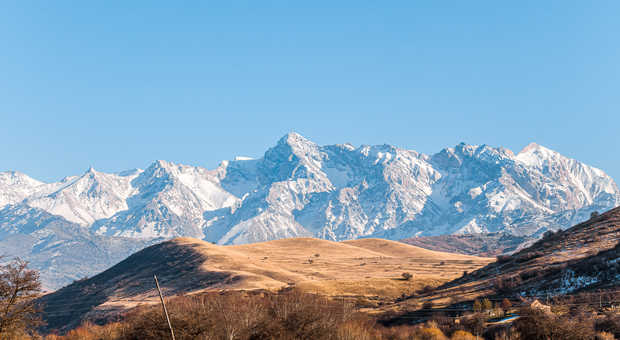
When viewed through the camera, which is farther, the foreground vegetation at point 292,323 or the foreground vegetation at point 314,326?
the foreground vegetation at point 314,326

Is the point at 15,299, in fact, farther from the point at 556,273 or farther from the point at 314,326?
the point at 556,273

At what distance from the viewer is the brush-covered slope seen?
269 feet

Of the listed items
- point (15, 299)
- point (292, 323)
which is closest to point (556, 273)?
point (292, 323)

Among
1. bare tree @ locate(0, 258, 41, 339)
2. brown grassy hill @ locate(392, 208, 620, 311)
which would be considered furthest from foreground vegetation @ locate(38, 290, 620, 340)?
brown grassy hill @ locate(392, 208, 620, 311)

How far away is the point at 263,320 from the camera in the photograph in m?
60.3

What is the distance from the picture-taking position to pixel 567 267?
88.6 m

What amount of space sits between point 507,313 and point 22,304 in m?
54.2

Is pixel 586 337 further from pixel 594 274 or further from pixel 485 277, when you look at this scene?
pixel 485 277

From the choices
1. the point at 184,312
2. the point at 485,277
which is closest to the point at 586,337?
the point at 184,312

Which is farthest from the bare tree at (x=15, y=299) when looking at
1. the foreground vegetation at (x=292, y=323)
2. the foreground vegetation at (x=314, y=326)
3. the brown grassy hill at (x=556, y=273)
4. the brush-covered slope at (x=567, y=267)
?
the brush-covered slope at (x=567, y=267)

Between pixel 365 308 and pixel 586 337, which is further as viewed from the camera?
pixel 365 308

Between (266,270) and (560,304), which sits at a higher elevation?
(266,270)

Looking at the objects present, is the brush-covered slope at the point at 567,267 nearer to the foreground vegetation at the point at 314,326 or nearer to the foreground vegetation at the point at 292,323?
the foreground vegetation at the point at 292,323

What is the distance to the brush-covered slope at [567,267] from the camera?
269 ft
